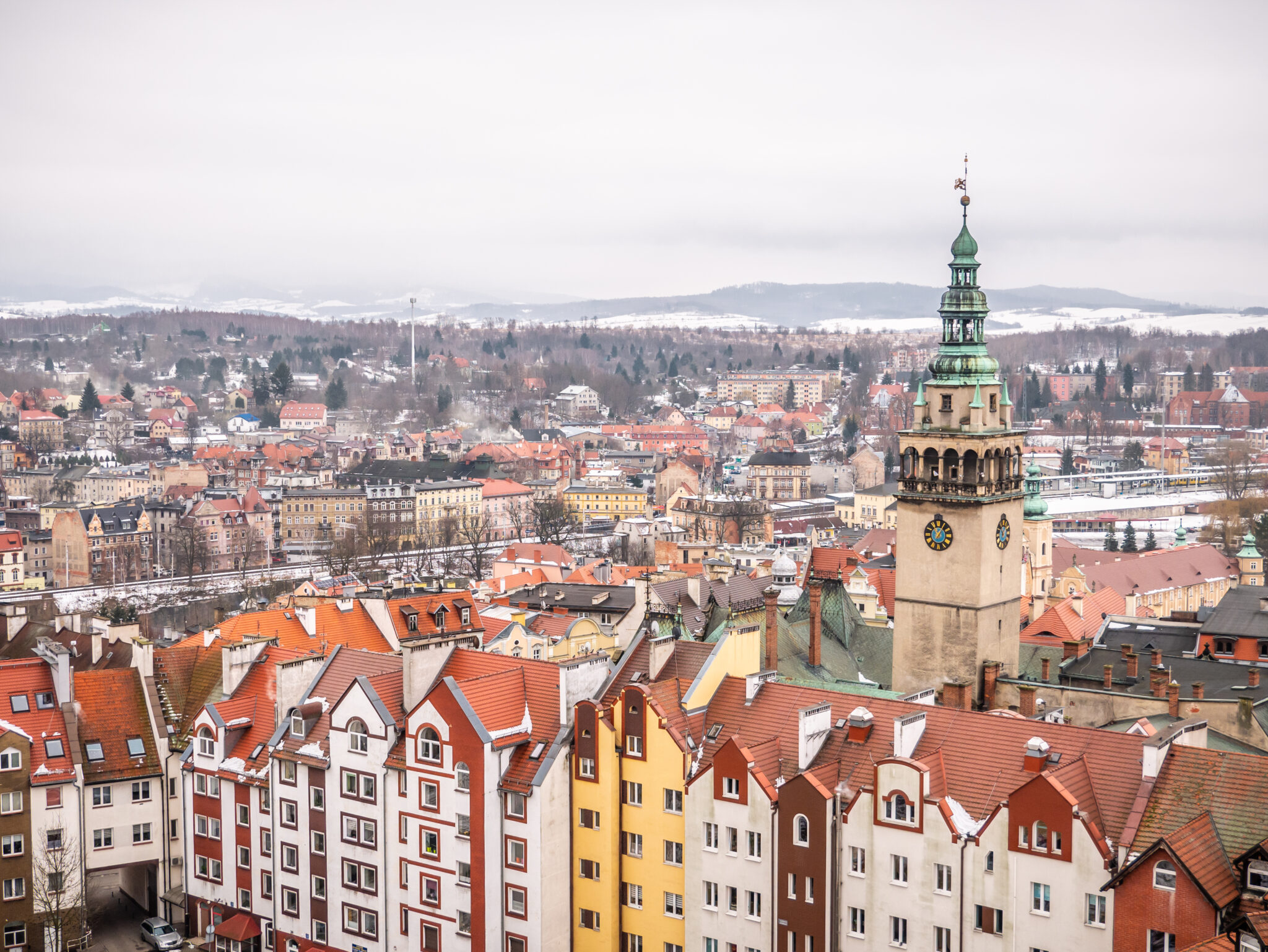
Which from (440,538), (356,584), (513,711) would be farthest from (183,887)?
(440,538)

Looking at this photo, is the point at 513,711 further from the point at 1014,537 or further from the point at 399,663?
the point at 1014,537

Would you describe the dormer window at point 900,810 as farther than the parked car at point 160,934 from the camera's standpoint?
No

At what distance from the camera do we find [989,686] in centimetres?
4831

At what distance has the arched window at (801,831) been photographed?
3316 cm

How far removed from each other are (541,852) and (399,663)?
808 cm

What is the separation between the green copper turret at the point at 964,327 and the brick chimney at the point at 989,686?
9646 millimetres

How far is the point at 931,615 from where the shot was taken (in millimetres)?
51031

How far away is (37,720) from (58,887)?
5.28 m

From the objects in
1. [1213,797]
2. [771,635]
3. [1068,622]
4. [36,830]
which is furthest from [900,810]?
[1068,622]

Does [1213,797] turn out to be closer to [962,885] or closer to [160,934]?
[962,885]

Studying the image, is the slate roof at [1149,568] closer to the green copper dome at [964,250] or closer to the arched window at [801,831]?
the green copper dome at [964,250]

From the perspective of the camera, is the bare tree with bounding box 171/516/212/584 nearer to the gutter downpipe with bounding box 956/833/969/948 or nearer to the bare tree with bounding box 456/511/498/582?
the bare tree with bounding box 456/511/498/582

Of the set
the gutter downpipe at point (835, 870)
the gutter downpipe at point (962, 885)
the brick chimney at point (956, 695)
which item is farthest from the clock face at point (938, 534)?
the gutter downpipe at point (962, 885)

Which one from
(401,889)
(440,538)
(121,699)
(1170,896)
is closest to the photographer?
(1170,896)
